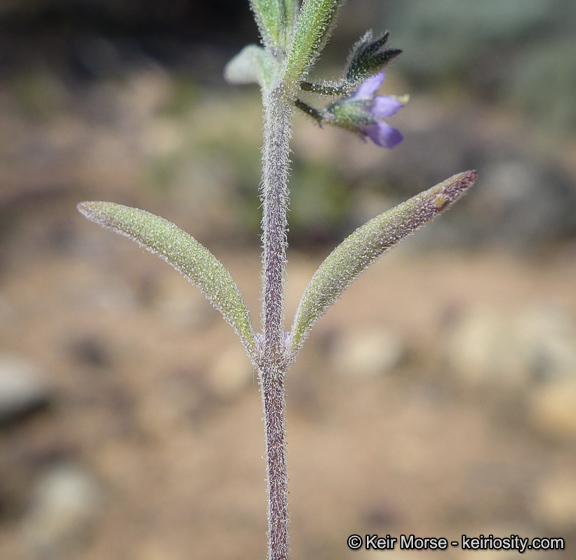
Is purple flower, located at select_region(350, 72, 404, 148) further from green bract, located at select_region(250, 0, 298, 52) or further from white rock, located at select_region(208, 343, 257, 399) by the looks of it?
white rock, located at select_region(208, 343, 257, 399)

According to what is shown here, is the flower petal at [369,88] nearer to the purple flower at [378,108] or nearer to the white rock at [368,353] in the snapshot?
the purple flower at [378,108]

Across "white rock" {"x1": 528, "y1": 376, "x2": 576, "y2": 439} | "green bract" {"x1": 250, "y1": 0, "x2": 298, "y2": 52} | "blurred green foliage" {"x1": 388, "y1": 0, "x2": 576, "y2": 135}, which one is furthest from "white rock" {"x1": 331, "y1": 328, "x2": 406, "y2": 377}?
"blurred green foliage" {"x1": 388, "y1": 0, "x2": 576, "y2": 135}

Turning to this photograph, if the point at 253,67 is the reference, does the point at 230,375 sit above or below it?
above

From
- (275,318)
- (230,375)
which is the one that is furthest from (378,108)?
(230,375)

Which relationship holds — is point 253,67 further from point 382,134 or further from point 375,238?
point 375,238

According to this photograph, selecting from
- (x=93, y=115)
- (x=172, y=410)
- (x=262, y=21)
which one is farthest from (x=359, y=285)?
(x=93, y=115)

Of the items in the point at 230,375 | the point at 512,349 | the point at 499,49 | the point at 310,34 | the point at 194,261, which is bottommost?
the point at 194,261

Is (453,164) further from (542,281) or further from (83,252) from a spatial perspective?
(83,252)
